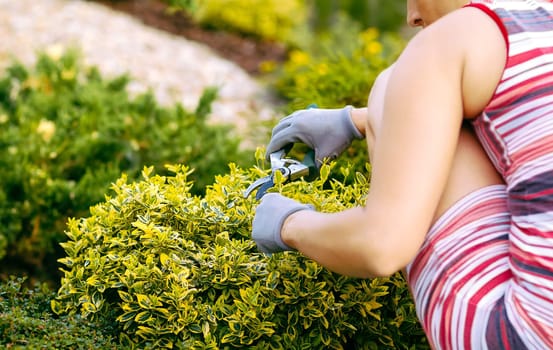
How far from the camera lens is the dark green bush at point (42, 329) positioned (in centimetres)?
187

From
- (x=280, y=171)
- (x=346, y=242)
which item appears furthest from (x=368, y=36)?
(x=346, y=242)

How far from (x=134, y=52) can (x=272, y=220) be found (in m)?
5.87

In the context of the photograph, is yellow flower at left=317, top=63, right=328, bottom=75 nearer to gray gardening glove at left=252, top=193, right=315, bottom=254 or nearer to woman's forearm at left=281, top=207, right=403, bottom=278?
gray gardening glove at left=252, top=193, right=315, bottom=254

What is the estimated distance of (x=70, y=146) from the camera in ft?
13.0

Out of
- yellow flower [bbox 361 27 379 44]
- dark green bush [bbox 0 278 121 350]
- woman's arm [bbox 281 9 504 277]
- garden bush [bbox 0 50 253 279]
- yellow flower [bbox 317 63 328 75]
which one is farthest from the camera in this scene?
yellow flower [bbox 361 27 379 44]

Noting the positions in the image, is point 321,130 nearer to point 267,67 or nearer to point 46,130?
point 46,130

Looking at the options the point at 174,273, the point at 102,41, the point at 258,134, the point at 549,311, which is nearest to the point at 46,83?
the point at 258,134

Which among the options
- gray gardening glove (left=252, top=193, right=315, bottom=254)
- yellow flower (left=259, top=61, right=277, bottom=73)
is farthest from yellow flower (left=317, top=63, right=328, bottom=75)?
yellow flower (left=259, top=61, right=277, bottom=73)

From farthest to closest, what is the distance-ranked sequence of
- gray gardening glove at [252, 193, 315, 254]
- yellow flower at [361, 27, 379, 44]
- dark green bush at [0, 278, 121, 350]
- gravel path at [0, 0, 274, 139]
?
gravel path at [0, 0, 274, 139]
yellow flower at [361, 27, 379, 44]
dark green bush at [0, 278, 121, 350]
gray gardening glove at [252, 193, 315, 254]

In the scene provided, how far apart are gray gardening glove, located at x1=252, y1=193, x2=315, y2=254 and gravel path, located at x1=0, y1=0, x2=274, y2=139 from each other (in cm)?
439

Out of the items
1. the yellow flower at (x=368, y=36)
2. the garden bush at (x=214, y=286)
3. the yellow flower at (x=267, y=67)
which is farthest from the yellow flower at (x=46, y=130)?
the yellow flower at (x=267, y=67)

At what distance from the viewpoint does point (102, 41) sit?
7344mm

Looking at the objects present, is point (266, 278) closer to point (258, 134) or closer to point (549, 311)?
point (549, 311)

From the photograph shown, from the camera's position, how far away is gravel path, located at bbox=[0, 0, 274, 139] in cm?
662
